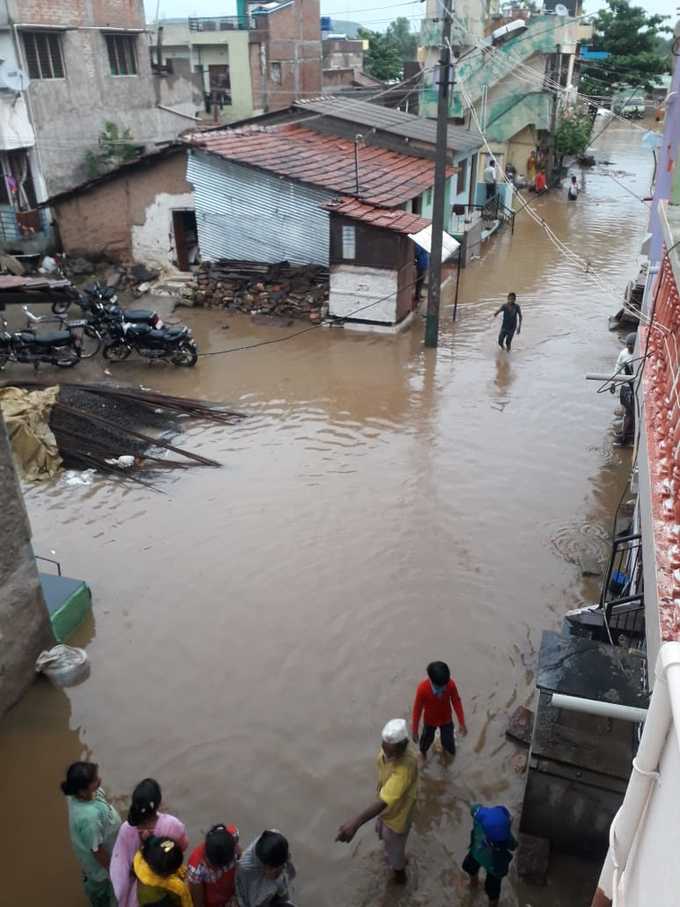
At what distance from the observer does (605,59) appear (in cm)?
4956

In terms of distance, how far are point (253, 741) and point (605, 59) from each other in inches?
2188

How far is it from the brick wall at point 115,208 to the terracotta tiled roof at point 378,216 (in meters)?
4.56

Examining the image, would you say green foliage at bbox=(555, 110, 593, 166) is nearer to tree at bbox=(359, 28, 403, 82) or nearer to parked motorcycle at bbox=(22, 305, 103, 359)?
tree at bbox=(359, 28, 403, 82)

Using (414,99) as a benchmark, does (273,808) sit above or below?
below

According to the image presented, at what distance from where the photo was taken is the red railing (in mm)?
3907

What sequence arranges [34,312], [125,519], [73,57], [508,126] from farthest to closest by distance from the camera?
[508,126], [73,57], [34,312], [125,519]

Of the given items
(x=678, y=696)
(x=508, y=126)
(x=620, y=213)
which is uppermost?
(x=678, y=696)

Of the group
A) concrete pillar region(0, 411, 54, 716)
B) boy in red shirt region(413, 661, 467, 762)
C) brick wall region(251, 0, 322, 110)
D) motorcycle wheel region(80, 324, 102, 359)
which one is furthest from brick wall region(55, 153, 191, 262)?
boy in red shirt region(413, 661, 467, 762)

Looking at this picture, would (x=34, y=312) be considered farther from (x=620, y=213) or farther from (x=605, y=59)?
(x=605, y=59)

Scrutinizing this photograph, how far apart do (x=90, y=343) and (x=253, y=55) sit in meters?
22.3

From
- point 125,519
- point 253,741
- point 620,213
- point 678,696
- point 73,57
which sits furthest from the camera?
point 620,213

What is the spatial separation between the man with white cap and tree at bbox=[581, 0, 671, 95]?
50732 millimetres

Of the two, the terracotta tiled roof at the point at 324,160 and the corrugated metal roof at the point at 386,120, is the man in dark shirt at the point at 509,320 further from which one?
the corrugated metal roof at the point at 386,120

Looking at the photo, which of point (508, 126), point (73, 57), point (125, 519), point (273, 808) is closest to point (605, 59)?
point (508, 126)
